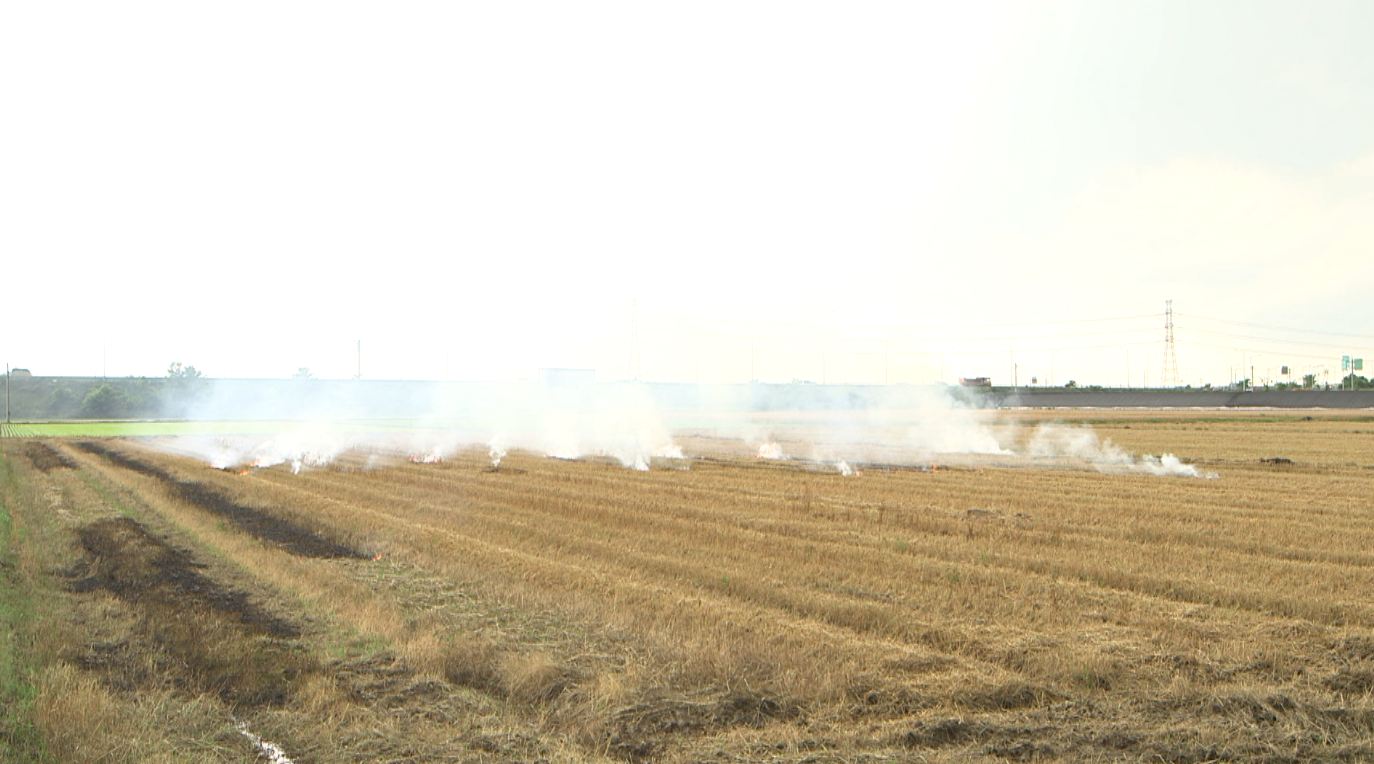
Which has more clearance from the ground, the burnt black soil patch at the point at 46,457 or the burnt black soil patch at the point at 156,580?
the burnt black soil patch at the point at 46,457

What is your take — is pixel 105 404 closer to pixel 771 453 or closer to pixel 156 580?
pixel 771 453

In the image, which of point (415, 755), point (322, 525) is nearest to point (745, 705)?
point (415, 755)

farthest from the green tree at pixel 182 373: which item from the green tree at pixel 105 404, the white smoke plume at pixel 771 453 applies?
the white smoke plume at pixel 771 453

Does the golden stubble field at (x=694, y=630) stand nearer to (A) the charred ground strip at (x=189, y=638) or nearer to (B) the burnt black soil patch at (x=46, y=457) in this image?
(A) the charred ground strip at (x=189, y=638)

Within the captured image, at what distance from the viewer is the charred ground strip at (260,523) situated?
1628 centimetres

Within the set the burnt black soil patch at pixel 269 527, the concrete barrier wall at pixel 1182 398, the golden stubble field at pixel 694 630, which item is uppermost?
the concrete barrier wall at pixel 1182 398

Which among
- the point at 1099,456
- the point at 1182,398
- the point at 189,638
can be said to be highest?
the point at 1182,398

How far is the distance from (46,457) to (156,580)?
1319 inches

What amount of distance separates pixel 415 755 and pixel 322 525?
1282cm

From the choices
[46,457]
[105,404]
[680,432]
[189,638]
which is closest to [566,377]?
[680,432]

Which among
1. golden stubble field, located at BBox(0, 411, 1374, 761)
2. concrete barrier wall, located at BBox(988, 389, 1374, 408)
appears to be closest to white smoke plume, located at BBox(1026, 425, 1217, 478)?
golden stubble field, located at BBox(0, 411, 1374, 761)

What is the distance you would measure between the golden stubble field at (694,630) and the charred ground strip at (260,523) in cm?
14

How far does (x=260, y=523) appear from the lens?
19.5 meters

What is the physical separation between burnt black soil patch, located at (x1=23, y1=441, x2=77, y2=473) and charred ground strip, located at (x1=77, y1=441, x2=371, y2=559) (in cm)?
752
